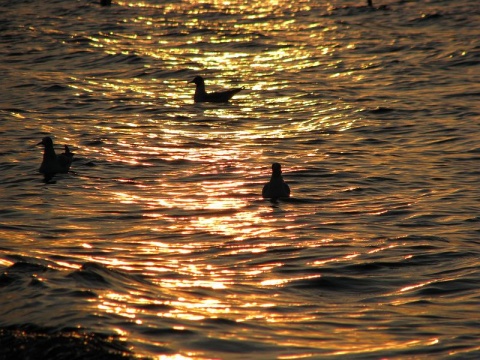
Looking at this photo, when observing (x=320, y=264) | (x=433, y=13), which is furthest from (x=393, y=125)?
(x=433, y=13)

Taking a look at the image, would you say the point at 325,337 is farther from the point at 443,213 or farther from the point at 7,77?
the point at 7,77

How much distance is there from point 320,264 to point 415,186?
4.73 metres

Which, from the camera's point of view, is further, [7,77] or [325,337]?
[7,77]

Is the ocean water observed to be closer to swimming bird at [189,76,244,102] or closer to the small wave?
the small wave

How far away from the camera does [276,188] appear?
15.8 metres

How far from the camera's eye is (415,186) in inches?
661

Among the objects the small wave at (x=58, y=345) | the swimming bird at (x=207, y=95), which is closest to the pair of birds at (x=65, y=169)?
the swimming bird at (x=207, y=95)

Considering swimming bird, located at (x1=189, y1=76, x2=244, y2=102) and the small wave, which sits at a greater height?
the small wave

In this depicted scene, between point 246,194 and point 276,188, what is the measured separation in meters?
0.84

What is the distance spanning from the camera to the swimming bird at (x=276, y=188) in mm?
15805

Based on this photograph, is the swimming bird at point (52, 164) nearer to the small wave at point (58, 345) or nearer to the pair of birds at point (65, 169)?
the pair of birds at point (65, 169)

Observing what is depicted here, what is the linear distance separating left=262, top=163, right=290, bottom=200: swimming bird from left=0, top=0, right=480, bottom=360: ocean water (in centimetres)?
24

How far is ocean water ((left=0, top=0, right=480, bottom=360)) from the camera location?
962 centimetres

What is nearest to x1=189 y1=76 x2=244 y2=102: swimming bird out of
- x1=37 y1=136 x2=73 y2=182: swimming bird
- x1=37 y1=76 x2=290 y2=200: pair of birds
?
x1=37 y1=76 x2=290 y2=200: pair of birds
